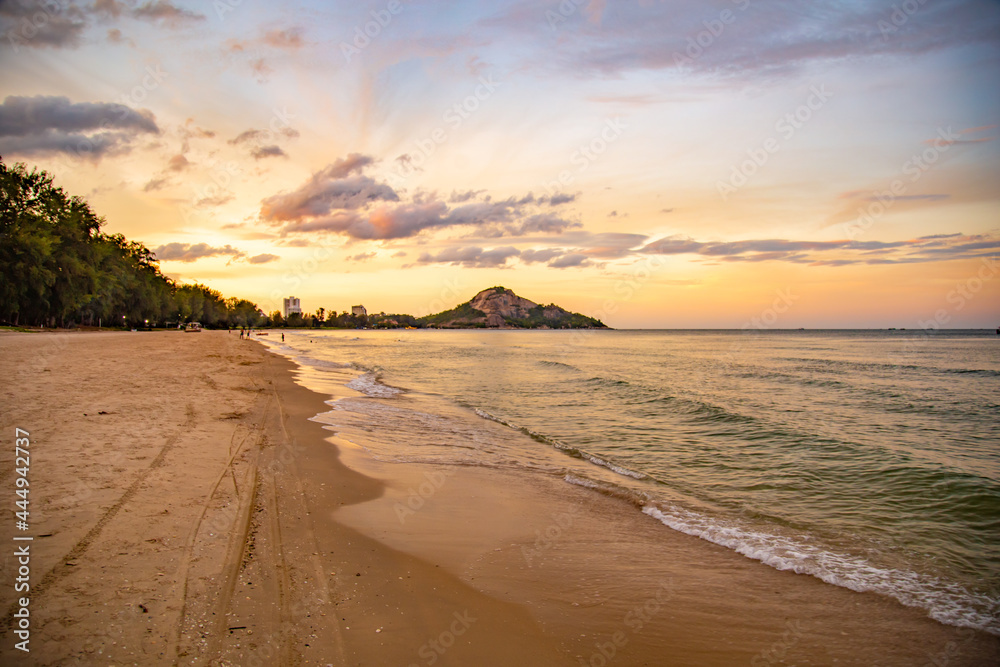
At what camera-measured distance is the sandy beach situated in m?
3.87

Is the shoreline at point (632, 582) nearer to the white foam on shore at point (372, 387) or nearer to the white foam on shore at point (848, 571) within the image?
the white foam on shore at point (848, 571)

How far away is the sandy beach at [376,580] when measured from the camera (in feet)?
12.7

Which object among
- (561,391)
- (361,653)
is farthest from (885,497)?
(561,391)

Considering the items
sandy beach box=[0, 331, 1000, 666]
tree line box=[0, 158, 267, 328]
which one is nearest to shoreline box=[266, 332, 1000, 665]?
sandy beach box=[0, 331, 1000, 666]

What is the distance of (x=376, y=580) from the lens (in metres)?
5.03

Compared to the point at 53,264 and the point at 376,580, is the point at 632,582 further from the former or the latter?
the point at 53,264

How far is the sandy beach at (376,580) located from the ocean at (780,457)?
85 cm

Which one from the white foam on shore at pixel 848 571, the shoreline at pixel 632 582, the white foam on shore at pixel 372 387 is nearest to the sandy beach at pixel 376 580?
the shoreline at pixel 632 582

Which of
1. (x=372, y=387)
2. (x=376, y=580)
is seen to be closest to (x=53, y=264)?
(x=372, y=387)

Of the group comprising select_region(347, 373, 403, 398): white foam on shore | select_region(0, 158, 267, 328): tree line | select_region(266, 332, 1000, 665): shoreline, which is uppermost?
select_region(0, 158, 267, 328): tree line

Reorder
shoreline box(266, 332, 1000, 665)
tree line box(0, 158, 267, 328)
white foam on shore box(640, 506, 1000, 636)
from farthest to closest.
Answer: tree line box(0, 158, 267, 328) < white foam on shore box(640, 506, 1000, 636) < shoreline box(266, 332, 1000, 665)

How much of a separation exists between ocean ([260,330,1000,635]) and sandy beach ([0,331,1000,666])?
85cm

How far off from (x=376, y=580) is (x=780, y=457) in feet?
34.3

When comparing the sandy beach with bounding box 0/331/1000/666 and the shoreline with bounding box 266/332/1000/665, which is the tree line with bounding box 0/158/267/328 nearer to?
the sandy beach with bounding box 0/331/1000/666
